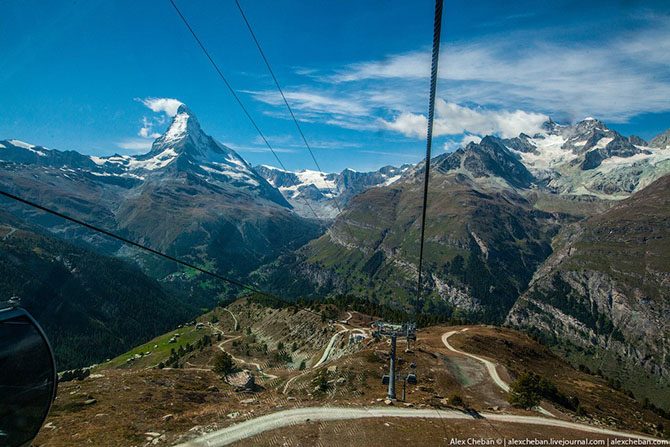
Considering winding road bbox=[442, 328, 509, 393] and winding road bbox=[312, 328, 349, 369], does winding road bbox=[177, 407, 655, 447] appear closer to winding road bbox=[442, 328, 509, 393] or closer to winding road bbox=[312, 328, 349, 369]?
winding road bbox=[442, 328, 509, 393]

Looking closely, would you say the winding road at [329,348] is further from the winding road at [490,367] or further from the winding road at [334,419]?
the winding road at [334,419]

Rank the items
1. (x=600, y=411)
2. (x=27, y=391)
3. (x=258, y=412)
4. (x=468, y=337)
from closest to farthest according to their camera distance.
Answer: (x=27, y=391)
(x=258, y=412)
(x=600, y=411)
(x=468, y=337)

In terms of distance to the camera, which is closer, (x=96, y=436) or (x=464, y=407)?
(x=96, y=436)

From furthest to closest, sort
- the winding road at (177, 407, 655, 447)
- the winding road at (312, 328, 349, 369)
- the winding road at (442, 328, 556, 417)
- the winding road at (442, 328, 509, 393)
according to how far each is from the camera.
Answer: the winding road at (312, 328, 349, 369) < the winding road at (442, 328, 509, 393) < the winding road at (442, 328, 556, 417) < the winding road at (177, 407, 655, 447)

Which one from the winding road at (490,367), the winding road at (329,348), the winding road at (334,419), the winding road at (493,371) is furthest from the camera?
the winding road at (329,348)

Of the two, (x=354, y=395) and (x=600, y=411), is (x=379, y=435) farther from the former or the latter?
(x=600, y=411)

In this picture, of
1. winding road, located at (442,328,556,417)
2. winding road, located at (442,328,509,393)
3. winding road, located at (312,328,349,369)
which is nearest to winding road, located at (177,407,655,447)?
winding road, located at (442,328,556,417)

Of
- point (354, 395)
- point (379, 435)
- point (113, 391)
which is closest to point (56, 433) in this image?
point (113, 391)

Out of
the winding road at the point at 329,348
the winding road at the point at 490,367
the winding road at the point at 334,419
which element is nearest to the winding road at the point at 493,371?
the winding road at the point at 490,367
